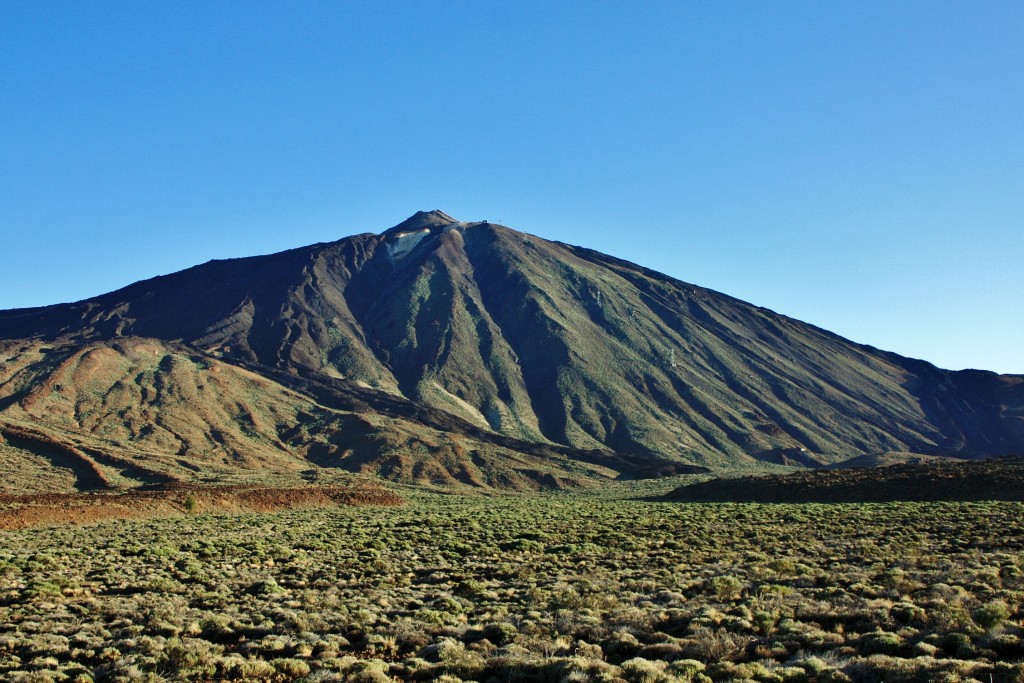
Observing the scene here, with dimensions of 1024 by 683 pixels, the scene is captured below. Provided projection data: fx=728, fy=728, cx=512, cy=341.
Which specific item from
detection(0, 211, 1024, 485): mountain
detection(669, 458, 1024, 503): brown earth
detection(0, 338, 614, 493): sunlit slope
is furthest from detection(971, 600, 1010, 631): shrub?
detection(0, 211, 1024, 485): mountain

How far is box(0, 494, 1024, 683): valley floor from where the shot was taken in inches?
426

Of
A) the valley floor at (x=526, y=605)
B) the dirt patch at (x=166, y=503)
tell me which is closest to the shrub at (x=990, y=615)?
the valley floor at (x=526, y=605)

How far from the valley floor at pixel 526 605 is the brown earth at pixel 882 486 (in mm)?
14028

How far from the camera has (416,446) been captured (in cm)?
8300

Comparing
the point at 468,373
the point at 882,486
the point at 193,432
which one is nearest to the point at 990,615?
the point at 882,486

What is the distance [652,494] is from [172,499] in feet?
121

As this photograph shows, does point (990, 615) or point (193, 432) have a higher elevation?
point (990, 615)

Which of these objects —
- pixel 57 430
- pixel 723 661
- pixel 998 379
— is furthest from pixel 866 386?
pixel 723 661

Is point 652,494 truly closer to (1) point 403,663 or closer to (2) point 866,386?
(1) point 403,663

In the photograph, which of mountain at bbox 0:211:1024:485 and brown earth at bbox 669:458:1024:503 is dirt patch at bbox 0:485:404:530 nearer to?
mountain at bbox 0:211:1024:485

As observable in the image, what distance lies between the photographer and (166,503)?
41.0m

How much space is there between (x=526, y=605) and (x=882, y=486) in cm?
3798

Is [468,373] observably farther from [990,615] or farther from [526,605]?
[990,615]

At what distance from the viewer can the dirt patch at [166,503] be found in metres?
34.4
